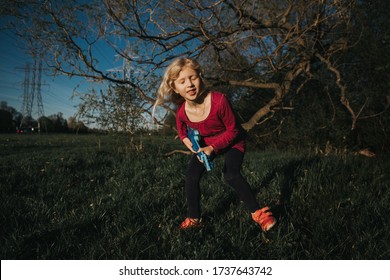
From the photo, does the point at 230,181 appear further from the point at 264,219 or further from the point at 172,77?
the point at 172,77

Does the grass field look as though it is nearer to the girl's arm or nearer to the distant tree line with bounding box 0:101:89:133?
the girl's arm

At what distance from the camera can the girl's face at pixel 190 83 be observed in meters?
2.38

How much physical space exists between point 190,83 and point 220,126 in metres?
0.50

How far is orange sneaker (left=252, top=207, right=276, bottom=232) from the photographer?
2.20 m

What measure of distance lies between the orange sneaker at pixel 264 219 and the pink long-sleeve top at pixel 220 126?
1.95 feet

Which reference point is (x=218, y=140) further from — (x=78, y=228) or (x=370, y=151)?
(x=370, y=151)

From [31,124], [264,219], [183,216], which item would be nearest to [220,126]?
[264,219]

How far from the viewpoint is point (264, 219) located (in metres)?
2.23

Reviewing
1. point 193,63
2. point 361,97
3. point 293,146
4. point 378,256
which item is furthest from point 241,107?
point 378,256

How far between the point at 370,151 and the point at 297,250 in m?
6.57

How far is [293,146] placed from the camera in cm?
851

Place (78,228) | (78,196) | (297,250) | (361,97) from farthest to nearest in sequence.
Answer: (361,97) < (78,196) < (78,228) < (297,250)

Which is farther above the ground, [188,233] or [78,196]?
[78,196]

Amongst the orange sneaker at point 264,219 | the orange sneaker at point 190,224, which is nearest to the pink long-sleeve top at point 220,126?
the orange sneaker at point 264,219
